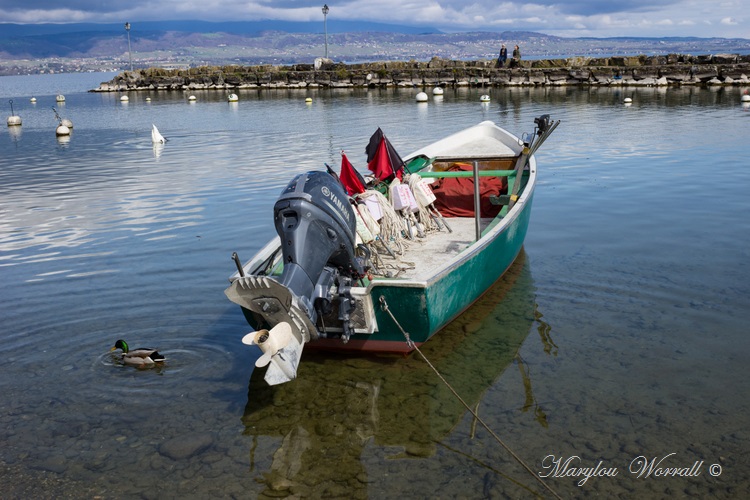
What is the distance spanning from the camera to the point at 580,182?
671 inches

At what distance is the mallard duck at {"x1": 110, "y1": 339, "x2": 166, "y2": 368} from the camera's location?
7742 millimetres

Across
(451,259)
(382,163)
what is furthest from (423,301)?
(382,163)

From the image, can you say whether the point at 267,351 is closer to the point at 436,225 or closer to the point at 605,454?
the point at 605,454

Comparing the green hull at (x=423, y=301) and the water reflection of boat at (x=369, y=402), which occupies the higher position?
the green hull at (x=423, y=301)

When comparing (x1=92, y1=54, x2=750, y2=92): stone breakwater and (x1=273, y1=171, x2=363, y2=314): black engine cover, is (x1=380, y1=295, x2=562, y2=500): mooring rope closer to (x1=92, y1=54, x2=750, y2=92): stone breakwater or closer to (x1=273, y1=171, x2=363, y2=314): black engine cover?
(x1=273, y1=171, x2=363, y2=314): black engine cover

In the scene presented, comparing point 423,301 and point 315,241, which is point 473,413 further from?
point 315,241

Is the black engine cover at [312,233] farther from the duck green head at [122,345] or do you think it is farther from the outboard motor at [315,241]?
the duck green head at [122,345]

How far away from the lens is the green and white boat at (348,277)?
6266 millimetres

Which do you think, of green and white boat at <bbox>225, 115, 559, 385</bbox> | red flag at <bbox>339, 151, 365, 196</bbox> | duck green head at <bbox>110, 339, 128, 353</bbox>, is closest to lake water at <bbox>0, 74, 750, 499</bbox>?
duck green head at <bbox>110, 339, 128, 353</bbox>

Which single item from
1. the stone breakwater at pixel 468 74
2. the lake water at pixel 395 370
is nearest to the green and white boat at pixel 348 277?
the lake water at pixel 395 370

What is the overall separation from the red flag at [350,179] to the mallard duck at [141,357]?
357 cm

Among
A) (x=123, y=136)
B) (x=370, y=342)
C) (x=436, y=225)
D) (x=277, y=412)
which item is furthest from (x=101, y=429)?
(x=123, y=136)

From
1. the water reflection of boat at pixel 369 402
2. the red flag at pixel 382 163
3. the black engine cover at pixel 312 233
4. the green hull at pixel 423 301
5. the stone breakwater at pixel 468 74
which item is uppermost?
the stone breakwater at pixel 468 74

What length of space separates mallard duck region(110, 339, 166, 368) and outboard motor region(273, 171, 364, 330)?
2195 millimetres
